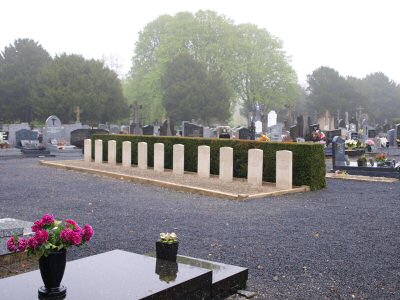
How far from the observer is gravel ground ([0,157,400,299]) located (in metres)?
5.45

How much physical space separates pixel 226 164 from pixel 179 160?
2.42 m

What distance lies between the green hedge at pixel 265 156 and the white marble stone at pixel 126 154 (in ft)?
2.24

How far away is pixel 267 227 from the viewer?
820 centimetres

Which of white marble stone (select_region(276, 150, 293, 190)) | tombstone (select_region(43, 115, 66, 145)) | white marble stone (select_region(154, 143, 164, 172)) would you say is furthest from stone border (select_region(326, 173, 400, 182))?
tombstone (select_region(43, 115, 66, 145))

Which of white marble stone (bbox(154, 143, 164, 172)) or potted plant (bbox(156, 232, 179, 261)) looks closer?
potted plant (bbox(156, 232, 179, 261))

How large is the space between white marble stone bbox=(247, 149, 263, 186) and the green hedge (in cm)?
76

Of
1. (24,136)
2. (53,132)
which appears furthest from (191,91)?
(24,136)

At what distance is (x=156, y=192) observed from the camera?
12.6m

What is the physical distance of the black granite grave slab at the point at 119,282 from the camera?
13.4 feet

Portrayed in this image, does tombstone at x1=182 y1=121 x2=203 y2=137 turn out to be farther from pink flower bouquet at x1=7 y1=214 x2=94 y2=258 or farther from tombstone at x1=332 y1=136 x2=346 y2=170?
pink flower bouquet at x1=7 y1=214 x2=94 y2=258

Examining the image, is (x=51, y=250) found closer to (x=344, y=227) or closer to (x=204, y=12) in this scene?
(x=344, y=227)

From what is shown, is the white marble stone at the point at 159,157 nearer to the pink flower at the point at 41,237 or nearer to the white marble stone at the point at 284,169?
the white marble stone at the point at 284,169

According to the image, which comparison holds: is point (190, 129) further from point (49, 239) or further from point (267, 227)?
point (49, 239)

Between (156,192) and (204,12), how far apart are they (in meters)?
46.8
